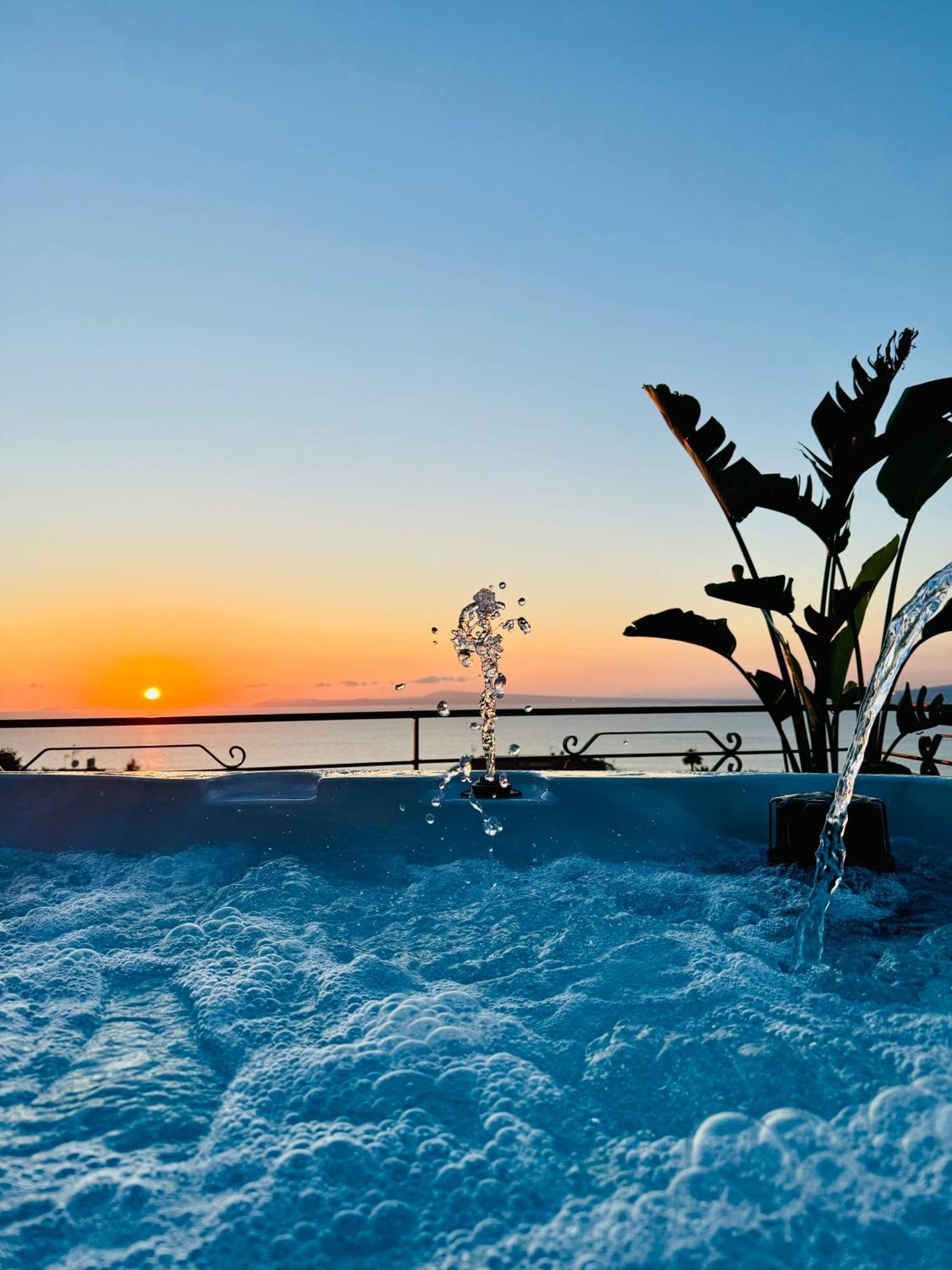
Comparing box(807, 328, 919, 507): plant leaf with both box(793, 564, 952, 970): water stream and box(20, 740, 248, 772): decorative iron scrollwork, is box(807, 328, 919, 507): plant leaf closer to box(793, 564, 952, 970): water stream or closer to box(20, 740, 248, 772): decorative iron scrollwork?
box(793, 564, 952, 970): water stream

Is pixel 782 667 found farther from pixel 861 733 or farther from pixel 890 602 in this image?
pixel 861 733

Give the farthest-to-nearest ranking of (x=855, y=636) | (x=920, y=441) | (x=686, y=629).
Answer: (x=855, y=636), (x=686, y=629), (x=920, y=441)

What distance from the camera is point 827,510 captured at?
2.71m

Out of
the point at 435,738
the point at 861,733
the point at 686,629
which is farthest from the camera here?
the point at 435,738

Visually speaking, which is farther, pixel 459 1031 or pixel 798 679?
pixel 798 679

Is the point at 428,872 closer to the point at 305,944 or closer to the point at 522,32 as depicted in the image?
the point at 305,944

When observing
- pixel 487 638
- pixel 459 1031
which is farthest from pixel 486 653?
pixel 459 1031

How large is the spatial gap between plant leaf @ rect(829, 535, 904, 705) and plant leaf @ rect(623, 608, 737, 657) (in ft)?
1.26

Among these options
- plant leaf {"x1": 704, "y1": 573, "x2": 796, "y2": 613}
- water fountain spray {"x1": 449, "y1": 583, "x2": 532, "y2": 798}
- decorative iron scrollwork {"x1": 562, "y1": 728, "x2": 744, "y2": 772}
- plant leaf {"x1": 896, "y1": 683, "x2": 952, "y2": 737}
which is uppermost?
plant leaf {"x1": 704, "y1": 573, "x2": 796, "y2": 613}

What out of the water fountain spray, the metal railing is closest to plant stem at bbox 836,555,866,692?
the metal railing

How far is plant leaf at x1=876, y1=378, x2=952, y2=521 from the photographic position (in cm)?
255

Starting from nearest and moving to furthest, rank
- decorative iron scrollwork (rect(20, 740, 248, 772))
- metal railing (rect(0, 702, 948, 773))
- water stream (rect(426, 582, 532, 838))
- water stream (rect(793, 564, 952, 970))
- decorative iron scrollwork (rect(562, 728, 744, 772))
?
water stream (rect(793, 564, 952, 970))
water stream (rect(426, 582, 532, 838))
metal railing (rect(0, 702, 948, 773))
decorative iron scrollwork (rect(20, 740, 248, 772))
decorative iron scrollwork (rect(562, 728, 744, 772))

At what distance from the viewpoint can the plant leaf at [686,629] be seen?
2615mm

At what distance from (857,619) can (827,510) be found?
0.43 meters
